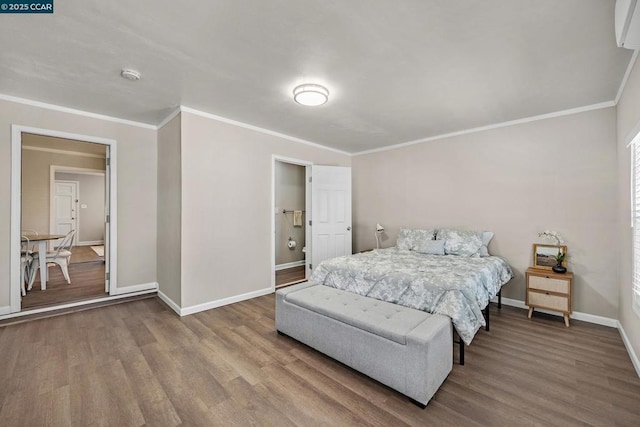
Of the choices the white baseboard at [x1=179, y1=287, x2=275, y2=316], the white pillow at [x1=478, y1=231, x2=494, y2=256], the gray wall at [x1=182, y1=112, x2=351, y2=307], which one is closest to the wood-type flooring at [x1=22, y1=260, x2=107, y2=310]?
the white baseboard at [x1=179, y1=287, x2=275, y2=316]

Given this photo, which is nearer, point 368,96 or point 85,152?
point 368,96

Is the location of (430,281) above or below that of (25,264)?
above

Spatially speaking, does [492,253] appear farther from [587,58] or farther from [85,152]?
[85,152]

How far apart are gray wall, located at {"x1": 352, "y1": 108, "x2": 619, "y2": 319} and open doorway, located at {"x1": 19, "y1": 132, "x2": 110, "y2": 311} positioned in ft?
16.2

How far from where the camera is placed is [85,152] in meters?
6.35

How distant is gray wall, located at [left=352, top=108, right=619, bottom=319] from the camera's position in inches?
125

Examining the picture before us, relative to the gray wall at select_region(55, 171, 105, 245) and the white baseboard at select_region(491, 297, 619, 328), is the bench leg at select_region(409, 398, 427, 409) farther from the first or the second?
the gray wall at select_region(55, 171, 105, 245)

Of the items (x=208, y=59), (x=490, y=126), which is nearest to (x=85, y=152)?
(x=208, y=59)

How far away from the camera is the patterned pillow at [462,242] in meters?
3.70

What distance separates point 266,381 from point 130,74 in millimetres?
2924

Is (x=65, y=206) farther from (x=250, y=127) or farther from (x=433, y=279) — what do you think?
(x=433, y=279)

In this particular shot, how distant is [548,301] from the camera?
320cm

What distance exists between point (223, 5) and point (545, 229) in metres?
4.22

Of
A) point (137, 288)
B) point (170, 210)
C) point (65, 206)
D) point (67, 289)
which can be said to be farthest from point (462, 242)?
point (65, 206)
